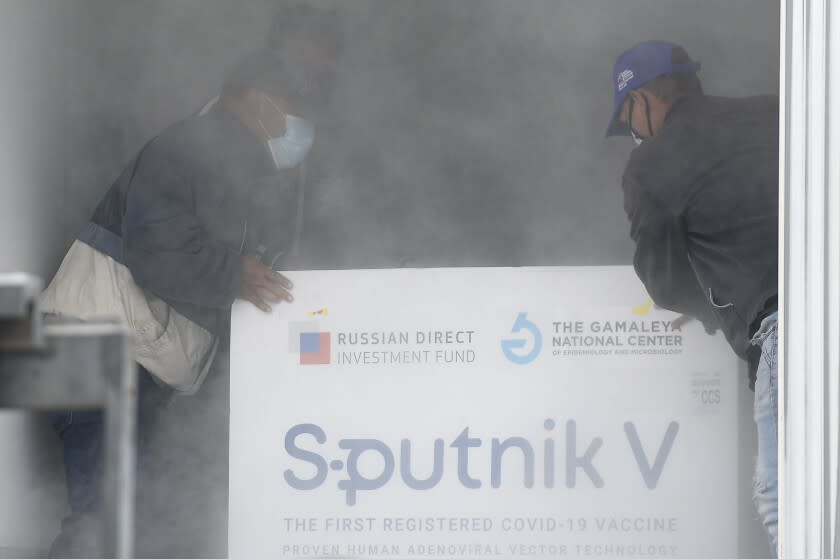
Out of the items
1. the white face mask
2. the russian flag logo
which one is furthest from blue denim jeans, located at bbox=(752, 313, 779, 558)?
the white face mask

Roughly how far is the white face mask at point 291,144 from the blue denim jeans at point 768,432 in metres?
1.34

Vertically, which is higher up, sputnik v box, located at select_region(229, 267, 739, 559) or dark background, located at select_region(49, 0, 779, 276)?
dark background, located at select_region(49, 0, 779, 276)

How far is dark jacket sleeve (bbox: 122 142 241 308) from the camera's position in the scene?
2.46m

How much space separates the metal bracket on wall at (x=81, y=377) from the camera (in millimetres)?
682

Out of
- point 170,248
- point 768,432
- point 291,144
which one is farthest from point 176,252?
point 768,432

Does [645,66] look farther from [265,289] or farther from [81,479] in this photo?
[81,479]

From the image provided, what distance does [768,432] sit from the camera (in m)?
1.82

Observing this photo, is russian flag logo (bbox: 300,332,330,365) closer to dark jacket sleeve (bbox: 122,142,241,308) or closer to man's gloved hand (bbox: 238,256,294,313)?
man's gloved hand (bbox: 238,256,294,313)

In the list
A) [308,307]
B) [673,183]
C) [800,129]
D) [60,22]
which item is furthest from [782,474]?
[60,22]

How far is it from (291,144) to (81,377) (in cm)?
205

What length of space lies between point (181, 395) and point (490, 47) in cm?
128

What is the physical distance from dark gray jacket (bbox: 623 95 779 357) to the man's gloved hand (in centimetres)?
75

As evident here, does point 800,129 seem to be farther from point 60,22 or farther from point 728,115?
point 60,22

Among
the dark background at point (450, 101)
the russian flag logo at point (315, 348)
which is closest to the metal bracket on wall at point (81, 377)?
the russian flag logo at point (315, 348)
